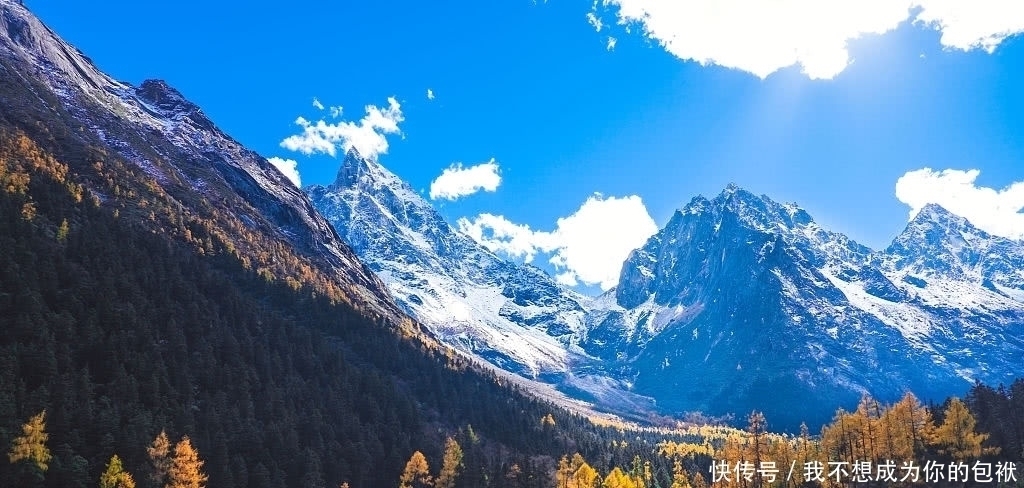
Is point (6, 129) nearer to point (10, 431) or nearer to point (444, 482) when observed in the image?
point (10, 431)

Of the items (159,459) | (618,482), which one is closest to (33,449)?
(159,459)

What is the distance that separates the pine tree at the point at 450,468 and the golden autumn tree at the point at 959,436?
8083cm

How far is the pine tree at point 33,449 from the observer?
6806 cm

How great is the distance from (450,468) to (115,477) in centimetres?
6440

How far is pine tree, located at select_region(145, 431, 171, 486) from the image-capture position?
80062 mm

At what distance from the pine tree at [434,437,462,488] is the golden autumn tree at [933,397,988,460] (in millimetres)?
80835

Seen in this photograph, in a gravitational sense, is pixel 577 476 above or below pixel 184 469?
above

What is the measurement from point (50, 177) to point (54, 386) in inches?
2968

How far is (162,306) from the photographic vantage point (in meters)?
124

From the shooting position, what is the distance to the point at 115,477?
7231 cm

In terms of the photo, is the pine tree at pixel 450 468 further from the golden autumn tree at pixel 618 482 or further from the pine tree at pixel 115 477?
the pine tree at pixel 115 477

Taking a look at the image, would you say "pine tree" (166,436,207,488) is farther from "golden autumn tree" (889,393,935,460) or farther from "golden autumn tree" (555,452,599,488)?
"golden autumn tree" (889,393,935,460)

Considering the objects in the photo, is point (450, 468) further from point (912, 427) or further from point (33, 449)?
point (912, 427)

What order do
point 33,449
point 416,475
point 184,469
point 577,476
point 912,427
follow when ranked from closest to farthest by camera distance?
point 33,449 < point 184,469 < point 912,427 < point 416,475 < point 577,476
